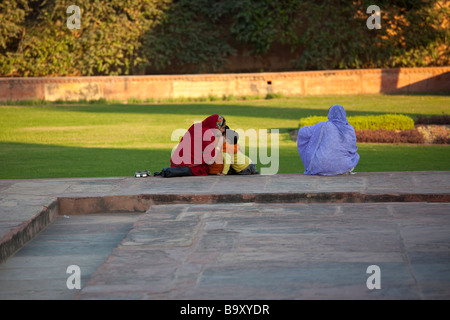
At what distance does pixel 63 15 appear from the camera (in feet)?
70.6

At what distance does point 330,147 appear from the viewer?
7312 millimetres

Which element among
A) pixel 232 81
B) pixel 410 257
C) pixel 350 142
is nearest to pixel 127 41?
pixel 232 81

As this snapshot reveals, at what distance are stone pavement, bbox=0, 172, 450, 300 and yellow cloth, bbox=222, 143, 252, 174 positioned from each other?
28 cm

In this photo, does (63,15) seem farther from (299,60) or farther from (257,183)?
(257,183)

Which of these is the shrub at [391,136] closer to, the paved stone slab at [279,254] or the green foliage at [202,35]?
the paved stone slab at [279,254]

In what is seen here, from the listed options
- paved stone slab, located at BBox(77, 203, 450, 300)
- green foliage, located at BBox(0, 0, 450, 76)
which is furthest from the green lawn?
green foliage, located at BBox(0, 0, 450, 76)

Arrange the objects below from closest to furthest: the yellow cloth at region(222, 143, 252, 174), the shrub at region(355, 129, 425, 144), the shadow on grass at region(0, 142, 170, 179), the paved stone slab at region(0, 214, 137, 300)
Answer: the paved stone slab at region(0, 214, 137, 300) → the yellow cloth at region(222, 143, 252, 174) → the shadow on grass at region(0, 142, 170, 179) → the shrub at region(355, 129, 425, 144)

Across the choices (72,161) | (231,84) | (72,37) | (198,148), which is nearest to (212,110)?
(231,84)

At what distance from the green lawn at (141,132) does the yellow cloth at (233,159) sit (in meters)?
1.05

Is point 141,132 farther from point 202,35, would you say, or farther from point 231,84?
point 202,35

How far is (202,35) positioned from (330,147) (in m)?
16.0

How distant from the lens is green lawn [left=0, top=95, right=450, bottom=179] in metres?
8.71

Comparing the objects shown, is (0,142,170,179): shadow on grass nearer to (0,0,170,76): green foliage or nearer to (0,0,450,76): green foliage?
(0,0,170,76): green foliage

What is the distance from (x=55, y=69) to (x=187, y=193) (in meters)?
16.4
